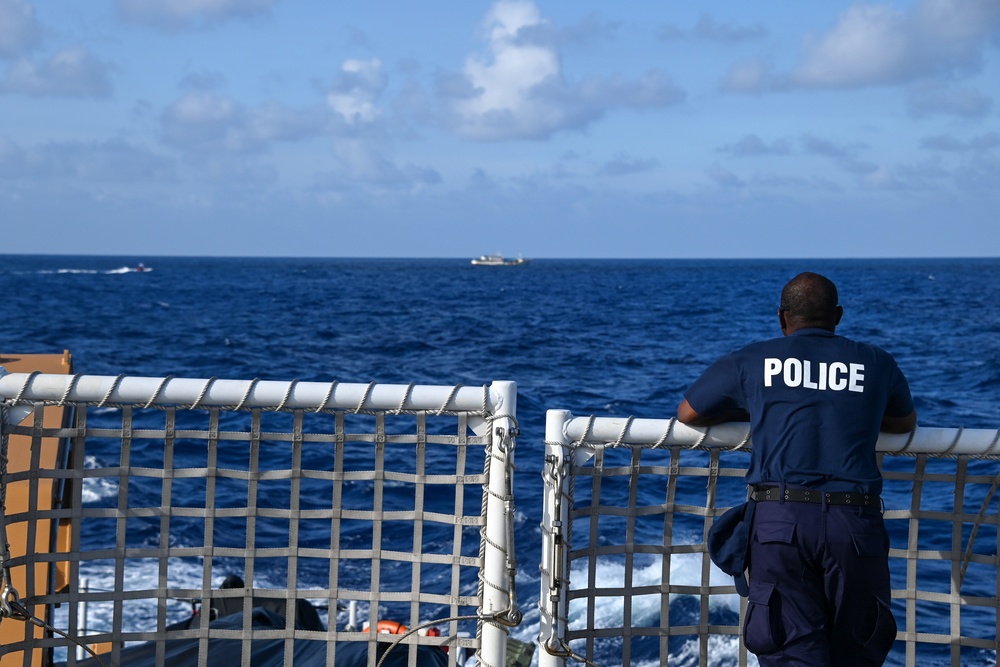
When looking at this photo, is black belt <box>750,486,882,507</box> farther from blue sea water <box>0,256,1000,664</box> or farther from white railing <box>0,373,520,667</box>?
blue sea water <box>0,256,1000,664</box>

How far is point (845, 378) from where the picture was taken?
315 cm

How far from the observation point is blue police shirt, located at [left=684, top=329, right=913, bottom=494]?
3.15m

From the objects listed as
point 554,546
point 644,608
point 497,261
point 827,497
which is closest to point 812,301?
point 827,497

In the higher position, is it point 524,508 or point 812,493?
point 812,493

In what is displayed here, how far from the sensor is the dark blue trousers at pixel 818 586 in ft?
10.2

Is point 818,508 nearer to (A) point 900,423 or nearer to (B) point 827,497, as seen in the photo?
(B) point 827,497

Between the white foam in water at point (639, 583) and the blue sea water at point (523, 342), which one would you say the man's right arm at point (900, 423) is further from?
the white foam in water at point (639, 583)

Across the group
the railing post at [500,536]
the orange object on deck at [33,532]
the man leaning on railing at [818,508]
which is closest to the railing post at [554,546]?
the railing post at [500,536]

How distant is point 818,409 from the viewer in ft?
10.3

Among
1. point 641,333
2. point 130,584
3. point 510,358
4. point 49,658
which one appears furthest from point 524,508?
point 641,333

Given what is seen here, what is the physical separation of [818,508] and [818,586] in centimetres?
27

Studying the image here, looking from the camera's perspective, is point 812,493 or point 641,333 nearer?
point 812,493

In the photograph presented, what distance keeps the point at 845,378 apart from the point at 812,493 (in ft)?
1.29

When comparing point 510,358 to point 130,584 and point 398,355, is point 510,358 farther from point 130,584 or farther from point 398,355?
point 130,584
